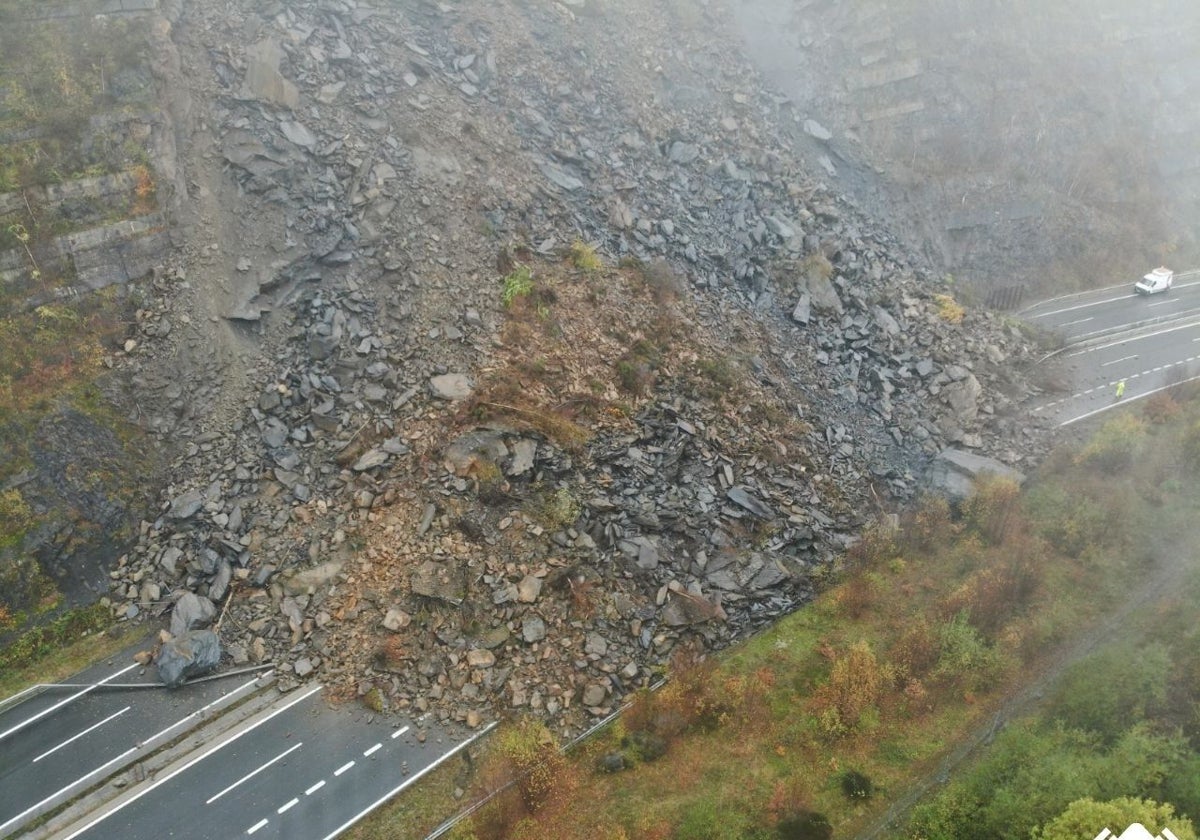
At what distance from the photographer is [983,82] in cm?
4681

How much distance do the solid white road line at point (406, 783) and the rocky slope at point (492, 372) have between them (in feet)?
2.00

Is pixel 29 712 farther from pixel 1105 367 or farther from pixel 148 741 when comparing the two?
pixel 1105 367

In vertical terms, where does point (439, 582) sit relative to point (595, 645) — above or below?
above

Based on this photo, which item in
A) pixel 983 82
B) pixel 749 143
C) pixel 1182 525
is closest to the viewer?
pixel 1182 525

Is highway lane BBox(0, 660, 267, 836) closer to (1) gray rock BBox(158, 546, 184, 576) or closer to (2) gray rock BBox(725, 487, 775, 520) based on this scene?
(1) gray rock BBox(158, 546, 184, 576)

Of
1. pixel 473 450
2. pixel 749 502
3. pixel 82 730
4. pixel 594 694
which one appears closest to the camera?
pixel 82 730

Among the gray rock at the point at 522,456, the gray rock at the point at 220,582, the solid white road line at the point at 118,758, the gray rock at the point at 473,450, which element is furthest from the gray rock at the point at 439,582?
the gray rock at the point at 220,582

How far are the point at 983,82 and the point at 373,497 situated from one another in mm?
46533

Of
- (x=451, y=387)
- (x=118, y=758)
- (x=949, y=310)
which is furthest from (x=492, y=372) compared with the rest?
(x=949, y=310)

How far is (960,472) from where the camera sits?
27891mm

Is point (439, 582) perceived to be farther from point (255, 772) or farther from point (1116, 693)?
point (1116, 693)

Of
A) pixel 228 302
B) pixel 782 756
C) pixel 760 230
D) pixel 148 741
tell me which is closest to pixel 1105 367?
pixel 760 230

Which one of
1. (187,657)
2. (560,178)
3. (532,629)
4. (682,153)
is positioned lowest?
(532,629)

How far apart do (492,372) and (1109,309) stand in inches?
1416
